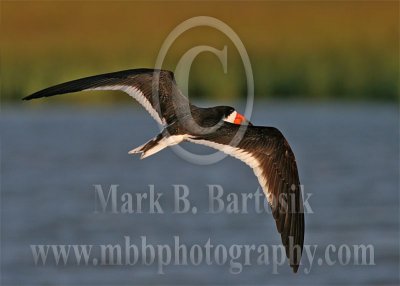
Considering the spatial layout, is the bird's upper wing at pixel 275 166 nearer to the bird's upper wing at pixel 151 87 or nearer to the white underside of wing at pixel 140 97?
the bird's upper wing at pixel 151 87

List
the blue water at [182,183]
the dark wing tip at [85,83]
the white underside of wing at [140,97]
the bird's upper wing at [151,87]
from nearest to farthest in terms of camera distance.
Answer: the dark wing tip at [85,83], the bird's upper wing at [151,87], the white underside of wing at [140,97], the blue water at [182,183]

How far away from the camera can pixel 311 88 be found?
25203 millimetres

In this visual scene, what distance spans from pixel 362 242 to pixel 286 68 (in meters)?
11.4

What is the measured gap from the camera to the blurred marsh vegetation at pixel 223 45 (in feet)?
82.0

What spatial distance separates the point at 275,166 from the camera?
950cm

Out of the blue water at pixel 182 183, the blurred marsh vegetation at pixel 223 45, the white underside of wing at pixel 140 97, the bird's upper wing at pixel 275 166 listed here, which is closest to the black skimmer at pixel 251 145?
the bird's upper wing at pixel 275 166

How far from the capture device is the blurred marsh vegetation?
25.0m

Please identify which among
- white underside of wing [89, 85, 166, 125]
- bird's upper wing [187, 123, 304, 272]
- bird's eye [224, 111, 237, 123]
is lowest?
bird's upper wing [187, 123, 304, 272]

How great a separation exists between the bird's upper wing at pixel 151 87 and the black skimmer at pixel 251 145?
27 mm

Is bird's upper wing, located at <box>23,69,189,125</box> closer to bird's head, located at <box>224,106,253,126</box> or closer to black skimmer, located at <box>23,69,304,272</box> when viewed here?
black skimmer, located at <box>23,69,304,272</box>

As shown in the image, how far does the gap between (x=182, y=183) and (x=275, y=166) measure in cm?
928

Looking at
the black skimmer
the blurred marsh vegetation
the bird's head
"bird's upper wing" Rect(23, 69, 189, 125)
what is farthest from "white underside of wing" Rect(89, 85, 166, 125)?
the blurred marsh vegetation

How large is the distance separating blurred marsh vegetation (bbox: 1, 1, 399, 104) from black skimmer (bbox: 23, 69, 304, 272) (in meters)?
13.9

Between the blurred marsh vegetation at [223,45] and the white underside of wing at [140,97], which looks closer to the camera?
the white underside of wing at [140,97]
